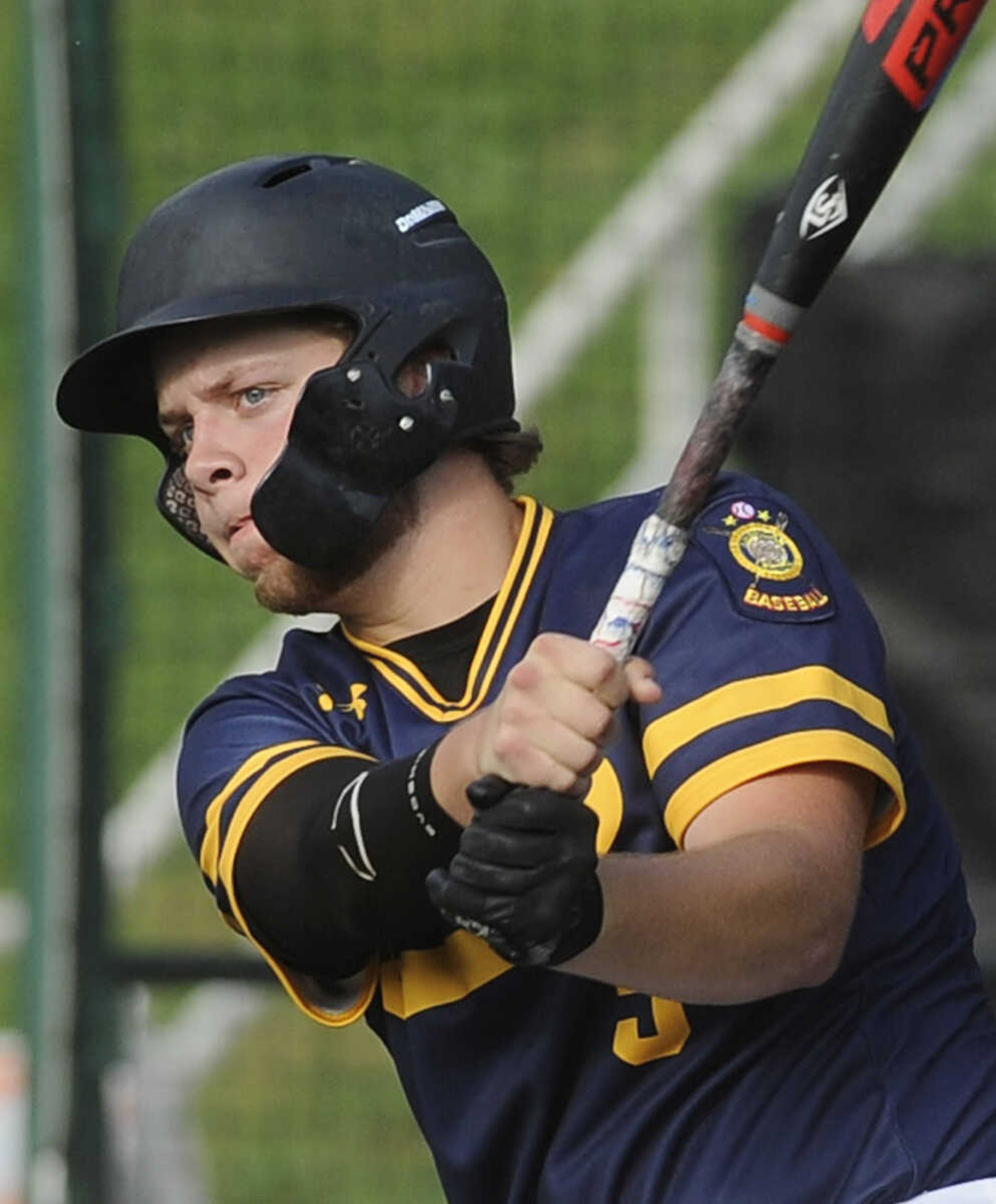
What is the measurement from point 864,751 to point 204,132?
357 centimetres

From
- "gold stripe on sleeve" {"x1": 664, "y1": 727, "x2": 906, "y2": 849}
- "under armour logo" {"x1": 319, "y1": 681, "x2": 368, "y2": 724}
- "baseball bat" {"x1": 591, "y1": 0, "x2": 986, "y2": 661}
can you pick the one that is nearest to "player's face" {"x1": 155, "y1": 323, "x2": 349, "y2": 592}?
"under armour logo" {"x1": 319, "y1": 681, "x2": 368, "y2": 724}

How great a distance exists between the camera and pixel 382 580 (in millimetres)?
3104

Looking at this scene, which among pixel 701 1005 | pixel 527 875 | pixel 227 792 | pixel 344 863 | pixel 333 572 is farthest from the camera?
pixel 333 572

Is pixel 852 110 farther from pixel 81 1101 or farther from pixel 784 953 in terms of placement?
pixel 81 1101

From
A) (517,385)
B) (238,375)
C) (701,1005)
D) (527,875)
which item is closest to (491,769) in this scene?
(527,875)

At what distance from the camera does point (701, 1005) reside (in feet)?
9.35

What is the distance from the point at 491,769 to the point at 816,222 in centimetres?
66

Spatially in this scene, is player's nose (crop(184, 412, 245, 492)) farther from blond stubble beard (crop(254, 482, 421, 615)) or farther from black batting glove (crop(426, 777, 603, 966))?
black batting glove (crop(426, 777, 603, 966))

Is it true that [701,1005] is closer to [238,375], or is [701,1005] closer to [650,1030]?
[650,1030]

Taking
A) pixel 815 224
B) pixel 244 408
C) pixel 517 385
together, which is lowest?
pixel 517 385

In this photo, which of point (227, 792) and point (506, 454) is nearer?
point (227, 792)

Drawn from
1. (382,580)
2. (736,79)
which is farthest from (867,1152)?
(736,79)

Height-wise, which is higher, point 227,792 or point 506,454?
point 506,454

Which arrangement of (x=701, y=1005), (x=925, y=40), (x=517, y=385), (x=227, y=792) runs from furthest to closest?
1. (x=517, y=385)
2. (x=227, y=792)
3. (x=701, y=1005)
4. (x=925, y=40)
